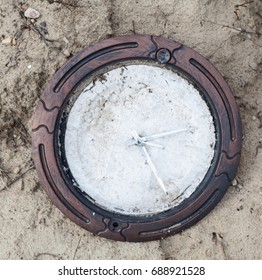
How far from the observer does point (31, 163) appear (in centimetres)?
165

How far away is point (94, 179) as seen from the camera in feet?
5.24

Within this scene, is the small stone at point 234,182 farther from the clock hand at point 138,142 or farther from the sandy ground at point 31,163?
the clock hand at point 138,142

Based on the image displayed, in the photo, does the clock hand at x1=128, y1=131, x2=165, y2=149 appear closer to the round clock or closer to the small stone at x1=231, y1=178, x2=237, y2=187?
the round clock

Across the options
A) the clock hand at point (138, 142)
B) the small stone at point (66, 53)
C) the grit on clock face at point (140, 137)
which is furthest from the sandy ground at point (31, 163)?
the clock hand at point (138, 142)

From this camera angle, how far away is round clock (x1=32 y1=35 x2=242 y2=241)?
1.58 meters

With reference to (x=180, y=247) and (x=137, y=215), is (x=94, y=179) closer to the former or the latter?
(x=137, y=215)

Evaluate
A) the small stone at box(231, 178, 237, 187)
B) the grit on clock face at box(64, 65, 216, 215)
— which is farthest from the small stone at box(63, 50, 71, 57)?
the small stone at box(231, 178, 237, 187)

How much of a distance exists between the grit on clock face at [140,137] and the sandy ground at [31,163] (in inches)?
5.1

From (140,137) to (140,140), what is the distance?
17 millimetres

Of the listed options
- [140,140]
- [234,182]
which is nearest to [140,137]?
[140,140]

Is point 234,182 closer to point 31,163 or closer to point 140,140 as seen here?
point 140,140

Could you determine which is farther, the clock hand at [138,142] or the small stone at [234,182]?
the small stone at [234,182]

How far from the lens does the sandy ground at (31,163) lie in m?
1.65

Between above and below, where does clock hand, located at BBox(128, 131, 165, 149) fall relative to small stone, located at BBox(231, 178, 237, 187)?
above
